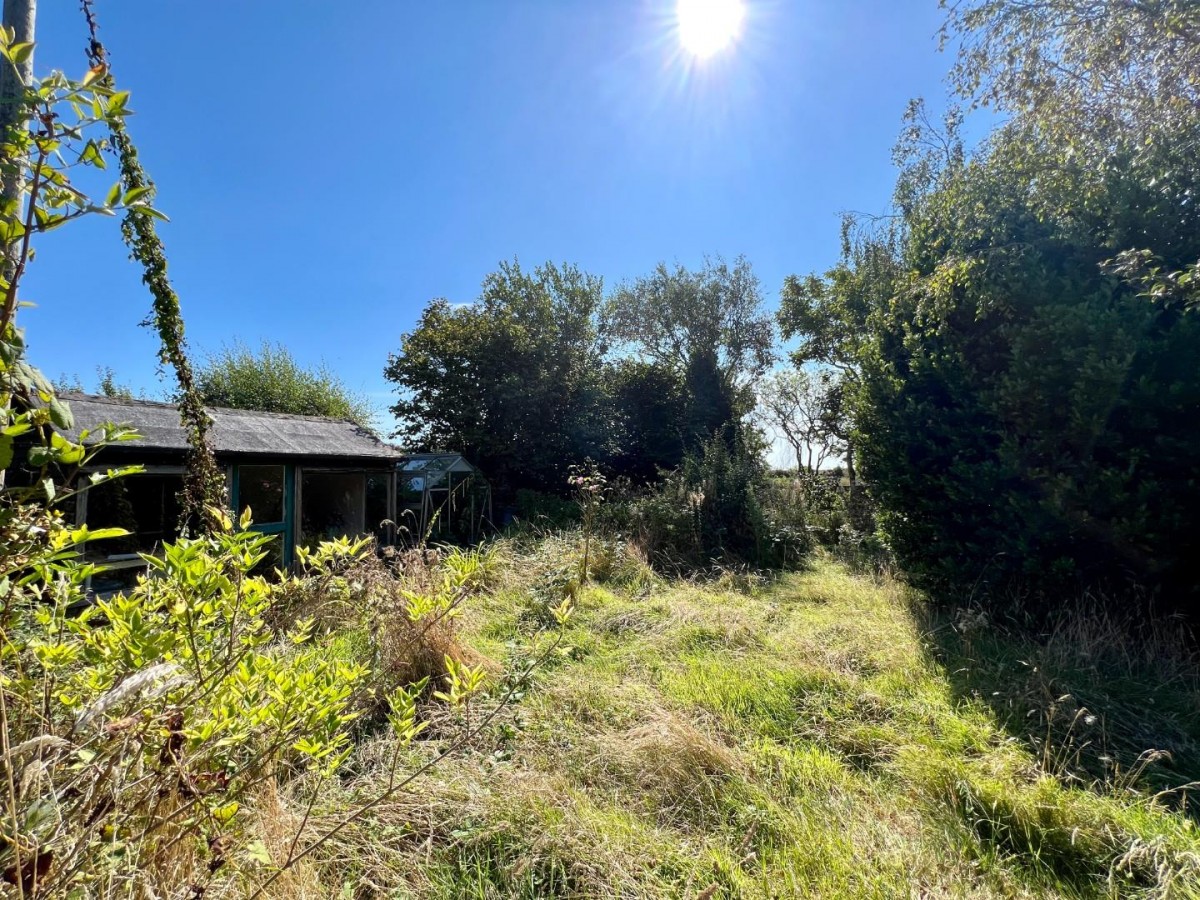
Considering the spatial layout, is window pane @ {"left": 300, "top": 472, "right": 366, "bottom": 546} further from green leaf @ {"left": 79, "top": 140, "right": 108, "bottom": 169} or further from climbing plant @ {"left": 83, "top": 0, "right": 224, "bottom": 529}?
green leaf @ {"left": 79, "top": 140, "right": 108, "bottom": 169}

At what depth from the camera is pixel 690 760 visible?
103 inches

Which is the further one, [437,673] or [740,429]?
[740,429]

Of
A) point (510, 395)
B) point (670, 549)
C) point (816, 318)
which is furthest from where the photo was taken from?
point (510, 395)

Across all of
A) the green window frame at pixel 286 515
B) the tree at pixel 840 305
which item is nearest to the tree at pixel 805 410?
the tree at pixel 840 305

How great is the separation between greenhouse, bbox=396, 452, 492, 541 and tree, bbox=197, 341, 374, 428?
6.91 meters

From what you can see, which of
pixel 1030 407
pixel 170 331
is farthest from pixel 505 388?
pixel 1030 407

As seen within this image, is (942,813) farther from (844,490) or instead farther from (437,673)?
(844,490)

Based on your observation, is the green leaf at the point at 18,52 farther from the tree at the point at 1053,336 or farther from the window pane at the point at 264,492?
the window pane at the point at 264,492

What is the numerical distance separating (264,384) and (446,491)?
36.6ft

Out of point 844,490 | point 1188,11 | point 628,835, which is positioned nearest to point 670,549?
point 844,490

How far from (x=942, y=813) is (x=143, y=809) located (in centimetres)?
298

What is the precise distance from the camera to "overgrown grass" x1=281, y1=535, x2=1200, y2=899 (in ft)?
6.37

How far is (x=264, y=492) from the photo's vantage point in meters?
8.88

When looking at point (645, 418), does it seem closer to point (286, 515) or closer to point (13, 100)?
point (286, 515)
